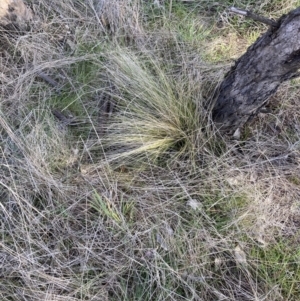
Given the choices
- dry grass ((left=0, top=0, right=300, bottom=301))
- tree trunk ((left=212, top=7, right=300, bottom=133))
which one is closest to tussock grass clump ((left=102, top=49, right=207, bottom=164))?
dry grass ((left=0, top=0, right=300, bottom=301))

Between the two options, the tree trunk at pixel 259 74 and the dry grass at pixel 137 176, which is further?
the dry grass at pixel 137 176

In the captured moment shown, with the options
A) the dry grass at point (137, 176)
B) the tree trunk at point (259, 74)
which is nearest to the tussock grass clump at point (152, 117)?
the dry grass at point (137, 176)

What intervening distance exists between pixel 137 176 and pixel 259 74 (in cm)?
63

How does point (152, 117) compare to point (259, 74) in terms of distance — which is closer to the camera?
point (259, 74)

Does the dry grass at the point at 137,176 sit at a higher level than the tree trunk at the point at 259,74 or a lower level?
lower

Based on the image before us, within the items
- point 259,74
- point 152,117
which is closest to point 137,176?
point 152,117

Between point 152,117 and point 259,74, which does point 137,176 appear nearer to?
point 152,117

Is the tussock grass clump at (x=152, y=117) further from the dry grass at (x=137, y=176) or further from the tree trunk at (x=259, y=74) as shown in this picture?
the tree trunk at (x=259, y=74)

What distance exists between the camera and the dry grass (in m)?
1.40

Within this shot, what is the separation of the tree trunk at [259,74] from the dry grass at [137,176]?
0.09 m

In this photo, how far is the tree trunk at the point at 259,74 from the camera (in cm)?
125

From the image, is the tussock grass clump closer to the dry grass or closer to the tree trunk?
the dry grass

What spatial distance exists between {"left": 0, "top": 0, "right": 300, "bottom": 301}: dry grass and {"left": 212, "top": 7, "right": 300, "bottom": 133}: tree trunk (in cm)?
9

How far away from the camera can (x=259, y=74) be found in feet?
4.64
